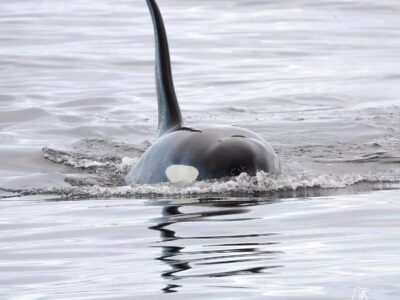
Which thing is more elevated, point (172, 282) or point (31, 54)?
point (31, 54)

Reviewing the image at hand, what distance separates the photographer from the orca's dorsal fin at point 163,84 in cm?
1064

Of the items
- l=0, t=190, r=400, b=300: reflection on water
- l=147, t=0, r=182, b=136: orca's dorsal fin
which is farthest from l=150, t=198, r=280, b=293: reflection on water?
l=147, t=0, r=182, b=136: orca's dorsal fin

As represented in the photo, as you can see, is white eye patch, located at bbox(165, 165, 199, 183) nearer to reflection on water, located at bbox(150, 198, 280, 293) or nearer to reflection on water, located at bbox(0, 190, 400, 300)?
reflection on water, located at bbox(0, 190, 400, 300)

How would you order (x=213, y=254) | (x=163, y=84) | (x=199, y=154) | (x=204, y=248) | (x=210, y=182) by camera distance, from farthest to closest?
(x=163, y=84) → (x=199, y=154) → (x=210, y=182) → (x=204, y=248) → (x=213, y=254)

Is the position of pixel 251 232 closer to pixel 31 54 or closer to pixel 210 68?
pixel 210 68

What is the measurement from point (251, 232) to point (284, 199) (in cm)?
168

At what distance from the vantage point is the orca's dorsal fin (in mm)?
10641

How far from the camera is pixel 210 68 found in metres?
21.1

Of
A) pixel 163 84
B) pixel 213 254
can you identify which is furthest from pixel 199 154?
pixel 213 254

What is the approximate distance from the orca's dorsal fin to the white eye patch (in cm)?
93

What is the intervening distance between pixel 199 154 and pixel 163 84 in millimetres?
1521

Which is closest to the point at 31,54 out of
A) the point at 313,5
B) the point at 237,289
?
the point at 313,5

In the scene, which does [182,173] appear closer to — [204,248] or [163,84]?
[163,84]

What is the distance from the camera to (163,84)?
10.8 metres
